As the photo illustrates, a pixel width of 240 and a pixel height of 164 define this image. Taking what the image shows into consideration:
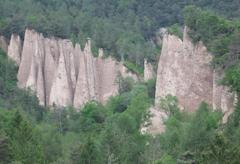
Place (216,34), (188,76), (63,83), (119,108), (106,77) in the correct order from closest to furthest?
(216,34) < (188,76) < (119,108) < (63,83) < (106,77)

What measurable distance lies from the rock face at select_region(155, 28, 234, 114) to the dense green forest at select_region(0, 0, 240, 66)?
8.59 m

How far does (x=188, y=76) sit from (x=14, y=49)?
1636cm

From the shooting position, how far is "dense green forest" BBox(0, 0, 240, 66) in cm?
6078

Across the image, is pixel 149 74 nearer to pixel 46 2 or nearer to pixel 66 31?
pixel 66 31

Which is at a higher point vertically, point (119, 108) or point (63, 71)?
point (63, 71)

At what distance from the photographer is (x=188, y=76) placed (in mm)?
49219

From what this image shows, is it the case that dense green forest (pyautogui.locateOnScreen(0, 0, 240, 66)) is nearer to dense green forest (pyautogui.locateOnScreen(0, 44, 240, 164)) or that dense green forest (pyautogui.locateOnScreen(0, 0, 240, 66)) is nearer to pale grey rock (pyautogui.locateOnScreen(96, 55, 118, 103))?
pale grey rock (pyautogui.locateOnScreen(96, 55, 118, 103))

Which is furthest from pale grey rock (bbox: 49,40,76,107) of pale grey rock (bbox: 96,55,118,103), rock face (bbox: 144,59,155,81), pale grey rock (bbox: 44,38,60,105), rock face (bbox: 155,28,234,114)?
rock face (bbox: 155,28,234,114)

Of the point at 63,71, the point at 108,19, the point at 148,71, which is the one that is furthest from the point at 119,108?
the point at 108,19

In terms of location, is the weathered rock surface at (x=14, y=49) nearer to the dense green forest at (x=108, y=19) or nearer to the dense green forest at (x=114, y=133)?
the dense green forest at (x=108, y=19)

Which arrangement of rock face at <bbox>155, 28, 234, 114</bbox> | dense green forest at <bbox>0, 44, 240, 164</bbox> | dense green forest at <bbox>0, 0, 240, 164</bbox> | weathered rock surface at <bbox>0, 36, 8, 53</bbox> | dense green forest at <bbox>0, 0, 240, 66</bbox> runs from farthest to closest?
1. weathered rock surface at <bbox>0, 36, 8, 53</bbox>
2. dense green forest at <bbox>0, 0, 240, 66</bbox>
3. rock face at <bbox>155, 28, 234, 114</bbox>
4. dense green forest at <bbox>0, 0, 240, 164</bbox>
5. dense green forest at <bbox>0, 44, 240, 164</bbox>

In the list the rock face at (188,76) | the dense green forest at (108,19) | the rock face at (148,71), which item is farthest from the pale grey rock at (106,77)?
the rock face at (188,76)

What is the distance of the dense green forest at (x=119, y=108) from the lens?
120 feet

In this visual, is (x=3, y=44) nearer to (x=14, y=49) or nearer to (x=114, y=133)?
(x=14, y=49)
